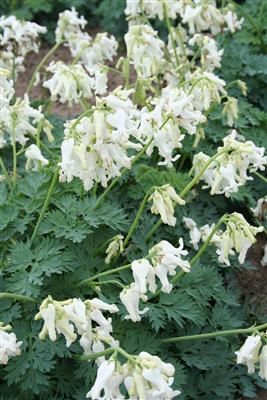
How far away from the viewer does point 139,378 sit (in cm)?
206

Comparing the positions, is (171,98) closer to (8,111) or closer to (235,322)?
(8,111)

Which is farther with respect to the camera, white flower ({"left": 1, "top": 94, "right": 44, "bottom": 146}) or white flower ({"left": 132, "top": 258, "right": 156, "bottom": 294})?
white flower ({"left": 1, "top": 94, "right": 44, "bottom": 146})

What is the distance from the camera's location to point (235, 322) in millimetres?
3479

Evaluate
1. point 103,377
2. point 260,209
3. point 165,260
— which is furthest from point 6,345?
point 260,209

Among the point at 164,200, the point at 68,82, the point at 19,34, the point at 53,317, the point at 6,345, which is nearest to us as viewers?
the point at 53,317

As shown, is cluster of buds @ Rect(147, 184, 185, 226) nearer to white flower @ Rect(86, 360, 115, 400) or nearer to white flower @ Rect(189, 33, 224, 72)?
white flower @ Rect(86, 360, 115, 400)

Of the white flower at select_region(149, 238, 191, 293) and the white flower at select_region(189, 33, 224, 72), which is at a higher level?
the white flower at select_region(189, 33, 224, 72)

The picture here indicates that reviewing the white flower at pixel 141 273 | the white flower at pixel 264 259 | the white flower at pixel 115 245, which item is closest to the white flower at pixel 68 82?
the white flower at pixel 115 245

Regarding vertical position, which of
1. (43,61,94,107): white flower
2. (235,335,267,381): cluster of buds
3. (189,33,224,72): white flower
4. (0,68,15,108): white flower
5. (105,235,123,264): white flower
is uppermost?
(189,33,224,72): white flower

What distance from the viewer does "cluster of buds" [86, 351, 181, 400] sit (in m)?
2.06

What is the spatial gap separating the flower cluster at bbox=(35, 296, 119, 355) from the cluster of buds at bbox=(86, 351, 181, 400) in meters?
0.24

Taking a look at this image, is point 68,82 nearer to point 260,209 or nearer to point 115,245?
point 115,245

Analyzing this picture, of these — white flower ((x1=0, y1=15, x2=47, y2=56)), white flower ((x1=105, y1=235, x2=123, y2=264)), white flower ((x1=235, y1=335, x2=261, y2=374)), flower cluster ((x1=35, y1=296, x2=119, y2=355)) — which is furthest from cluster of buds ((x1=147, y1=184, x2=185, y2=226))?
white flower ((x1=0, y1=15, x2=47, y2=56))

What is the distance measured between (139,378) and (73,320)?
Result: 15.9 inches
